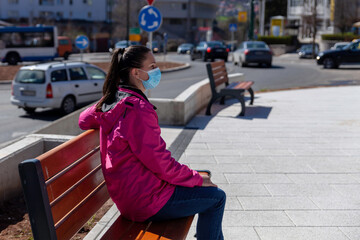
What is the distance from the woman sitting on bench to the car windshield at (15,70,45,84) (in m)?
11.0

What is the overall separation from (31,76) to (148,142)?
38.6ft

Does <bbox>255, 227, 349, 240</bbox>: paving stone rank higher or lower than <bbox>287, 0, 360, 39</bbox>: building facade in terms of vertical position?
lower

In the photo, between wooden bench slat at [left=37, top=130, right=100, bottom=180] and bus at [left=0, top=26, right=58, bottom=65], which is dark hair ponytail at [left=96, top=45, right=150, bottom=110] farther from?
bus at [left=0, top=26, right=58, bottom=65]

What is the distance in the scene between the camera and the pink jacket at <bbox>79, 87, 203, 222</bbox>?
285cm

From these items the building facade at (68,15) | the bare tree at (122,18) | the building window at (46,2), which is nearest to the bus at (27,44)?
the building facade at (68,15)

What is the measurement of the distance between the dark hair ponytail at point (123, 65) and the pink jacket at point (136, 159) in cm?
7

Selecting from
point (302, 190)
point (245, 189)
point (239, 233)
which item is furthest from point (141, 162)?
point (302, 190)

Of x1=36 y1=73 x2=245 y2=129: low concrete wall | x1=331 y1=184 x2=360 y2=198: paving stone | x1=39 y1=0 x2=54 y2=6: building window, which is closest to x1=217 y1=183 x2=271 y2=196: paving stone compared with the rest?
x1=331 y1=184 x2=360 y2=198: paving stone

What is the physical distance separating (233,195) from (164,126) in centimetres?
419

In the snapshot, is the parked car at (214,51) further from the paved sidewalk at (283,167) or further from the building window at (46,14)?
the building window at (46,14)

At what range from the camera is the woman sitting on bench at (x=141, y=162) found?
286cm

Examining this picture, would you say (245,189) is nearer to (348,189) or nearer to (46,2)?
(348,189)

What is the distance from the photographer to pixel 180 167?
311 cm

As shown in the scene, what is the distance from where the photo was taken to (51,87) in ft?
44.7
